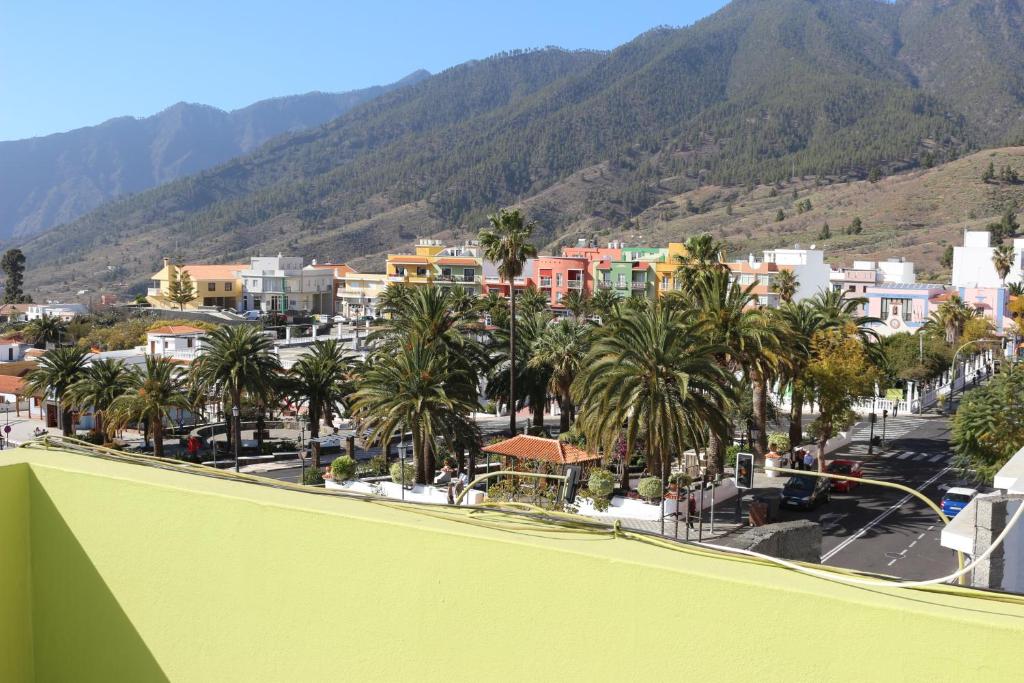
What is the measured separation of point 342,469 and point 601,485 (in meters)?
10.2

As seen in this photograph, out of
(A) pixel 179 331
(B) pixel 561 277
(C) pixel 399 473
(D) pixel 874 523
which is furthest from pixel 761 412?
(B) pixel 561 277

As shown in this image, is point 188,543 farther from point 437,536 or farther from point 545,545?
point 545,545

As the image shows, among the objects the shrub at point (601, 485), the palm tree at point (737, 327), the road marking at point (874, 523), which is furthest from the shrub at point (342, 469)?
the road marking at point (874, 523)

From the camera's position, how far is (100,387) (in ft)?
148

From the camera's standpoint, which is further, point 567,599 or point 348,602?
point 348,602

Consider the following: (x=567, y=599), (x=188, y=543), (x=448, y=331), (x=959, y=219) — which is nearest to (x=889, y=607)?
(x=567, y=599)

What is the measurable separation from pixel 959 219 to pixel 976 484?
13047 cm

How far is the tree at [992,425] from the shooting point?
32844 mm

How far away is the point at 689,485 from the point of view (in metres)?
30.8

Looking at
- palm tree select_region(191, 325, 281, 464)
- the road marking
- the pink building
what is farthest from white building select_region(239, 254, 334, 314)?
the road marking

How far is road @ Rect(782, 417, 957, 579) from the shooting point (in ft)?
88.0

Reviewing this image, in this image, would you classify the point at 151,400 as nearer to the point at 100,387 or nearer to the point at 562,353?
the point at 100,387

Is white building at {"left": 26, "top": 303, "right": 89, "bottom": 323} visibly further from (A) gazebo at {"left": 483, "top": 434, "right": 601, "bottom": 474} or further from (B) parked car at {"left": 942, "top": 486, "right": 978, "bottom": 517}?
(B) parked car at {"left": 942, "top": 486, "right": 978, "bottom": 517}

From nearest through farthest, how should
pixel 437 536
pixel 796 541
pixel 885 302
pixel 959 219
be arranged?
pixel 437 536
pixel 796 541
pixel 885 302
pixel 959 219
